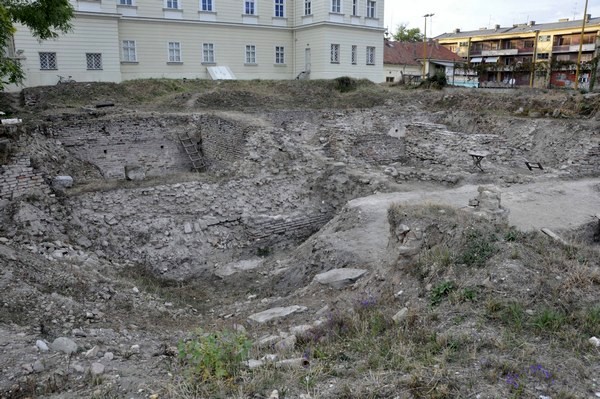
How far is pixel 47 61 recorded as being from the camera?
71.6 ft

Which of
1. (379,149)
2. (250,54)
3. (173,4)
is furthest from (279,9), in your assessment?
(379,149)

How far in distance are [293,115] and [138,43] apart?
11.6 m

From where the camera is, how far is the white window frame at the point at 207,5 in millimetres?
25797

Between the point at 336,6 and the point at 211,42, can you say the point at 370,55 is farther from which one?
the point at 211,42

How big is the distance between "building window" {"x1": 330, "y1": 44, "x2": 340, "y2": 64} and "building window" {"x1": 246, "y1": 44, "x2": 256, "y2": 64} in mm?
4517

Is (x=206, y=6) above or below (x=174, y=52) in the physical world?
above

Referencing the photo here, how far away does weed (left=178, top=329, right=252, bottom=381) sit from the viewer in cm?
414

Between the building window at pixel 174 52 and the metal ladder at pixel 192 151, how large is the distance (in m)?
11.6

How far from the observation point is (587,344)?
4363 millimetres

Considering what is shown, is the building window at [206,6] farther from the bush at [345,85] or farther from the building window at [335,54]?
the bush at [345,85]

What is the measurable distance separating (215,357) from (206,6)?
25.1 metres

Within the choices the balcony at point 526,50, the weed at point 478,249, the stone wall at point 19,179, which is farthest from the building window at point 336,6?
the balcony at point 526,50

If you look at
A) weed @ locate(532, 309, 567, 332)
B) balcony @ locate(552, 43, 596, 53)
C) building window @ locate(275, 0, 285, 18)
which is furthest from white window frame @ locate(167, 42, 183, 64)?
balcony @ locate(552, 43, 596, 53)

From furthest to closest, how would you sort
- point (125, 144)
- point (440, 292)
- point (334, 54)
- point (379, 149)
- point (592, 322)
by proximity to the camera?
point (334, 54), point (379, 149), point (125, 144), point (440, 292), point (592, 322)
